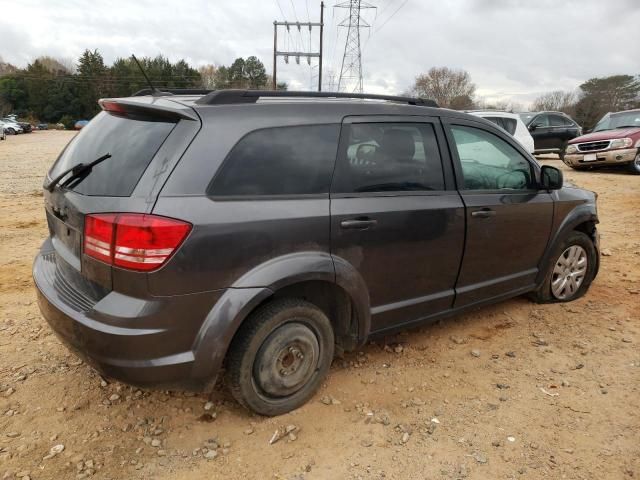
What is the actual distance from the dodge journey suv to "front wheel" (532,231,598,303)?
100 centimetres

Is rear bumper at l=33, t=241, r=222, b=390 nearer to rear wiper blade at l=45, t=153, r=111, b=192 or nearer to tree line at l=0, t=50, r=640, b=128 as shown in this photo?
rear wiper blade at l=45, t=153, r=111, b=192

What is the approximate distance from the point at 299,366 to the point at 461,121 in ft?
6.66

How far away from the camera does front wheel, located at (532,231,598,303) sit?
4074mm

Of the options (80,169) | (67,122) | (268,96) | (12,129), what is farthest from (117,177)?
(67,122)

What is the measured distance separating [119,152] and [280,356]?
1374 millimetres

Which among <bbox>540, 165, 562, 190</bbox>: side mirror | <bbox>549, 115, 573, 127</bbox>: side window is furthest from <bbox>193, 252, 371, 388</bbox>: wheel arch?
<bbox>549, 115, 573, 127</bbox>: side window

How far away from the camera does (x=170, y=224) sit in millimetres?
2084

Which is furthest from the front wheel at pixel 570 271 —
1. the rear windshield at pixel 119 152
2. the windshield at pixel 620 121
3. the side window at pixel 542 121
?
the side window at pixel 542 121

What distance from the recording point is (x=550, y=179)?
3.65m

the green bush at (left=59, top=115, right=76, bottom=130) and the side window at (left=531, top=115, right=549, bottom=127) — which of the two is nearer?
the side window at (left=531, top=115, right=549, bottom=127)

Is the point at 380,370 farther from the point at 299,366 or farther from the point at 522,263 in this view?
the point at 522,263

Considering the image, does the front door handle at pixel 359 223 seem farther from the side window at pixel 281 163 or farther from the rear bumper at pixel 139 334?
the rear bumper at pixel 139 334

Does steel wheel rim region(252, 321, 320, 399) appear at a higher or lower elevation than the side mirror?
lower

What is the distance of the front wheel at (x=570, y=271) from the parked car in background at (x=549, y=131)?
1241 cm
